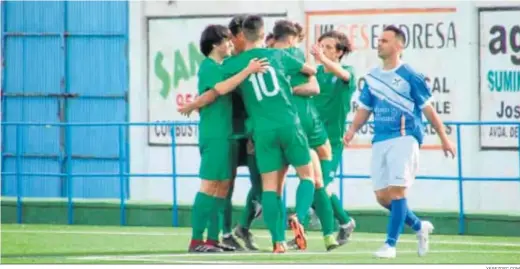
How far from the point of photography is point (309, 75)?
56.9 ft

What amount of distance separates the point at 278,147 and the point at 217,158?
0.62 meters

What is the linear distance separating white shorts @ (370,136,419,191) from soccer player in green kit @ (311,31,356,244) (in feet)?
4.36

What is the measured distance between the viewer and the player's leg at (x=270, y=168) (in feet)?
55.5

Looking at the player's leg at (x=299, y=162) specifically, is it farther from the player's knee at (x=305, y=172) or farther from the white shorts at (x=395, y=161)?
the white shorts at (x=395, y=161)

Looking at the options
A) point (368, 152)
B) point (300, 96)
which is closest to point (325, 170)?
point (300, 96)

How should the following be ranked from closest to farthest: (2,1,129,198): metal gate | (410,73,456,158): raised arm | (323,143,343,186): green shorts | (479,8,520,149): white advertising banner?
(410,73,456,158): raised arm
(323,143,343,186): green shorts
(479,8,520,149): white advertising banner
(2,1,129,198): metal gate

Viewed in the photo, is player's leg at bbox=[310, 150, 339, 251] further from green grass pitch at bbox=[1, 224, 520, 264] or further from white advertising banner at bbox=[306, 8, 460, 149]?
white advertising banner at bbox=[306, 8, 460, 149]

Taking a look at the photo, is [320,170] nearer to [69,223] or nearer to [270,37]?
[270,37]

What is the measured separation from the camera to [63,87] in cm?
3294

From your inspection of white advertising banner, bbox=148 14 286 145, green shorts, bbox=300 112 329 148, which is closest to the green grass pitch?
green shorts, bbox=300 112 329 148

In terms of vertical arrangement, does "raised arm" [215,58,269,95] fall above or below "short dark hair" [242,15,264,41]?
below

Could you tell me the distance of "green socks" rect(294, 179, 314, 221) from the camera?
17.2 metres

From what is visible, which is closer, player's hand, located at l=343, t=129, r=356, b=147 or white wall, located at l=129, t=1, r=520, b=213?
player's hand, located at l=343, t=129, r=356, b=147
